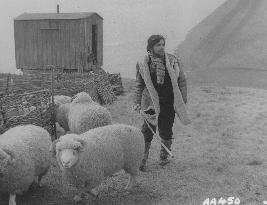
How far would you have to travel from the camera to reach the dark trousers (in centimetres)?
688

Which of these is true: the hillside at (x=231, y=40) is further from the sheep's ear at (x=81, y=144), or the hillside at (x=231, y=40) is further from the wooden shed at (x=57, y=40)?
the sheep's ear at (x=81, y=144)

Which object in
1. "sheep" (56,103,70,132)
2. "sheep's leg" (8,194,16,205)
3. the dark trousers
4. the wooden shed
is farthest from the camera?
the wooden shed

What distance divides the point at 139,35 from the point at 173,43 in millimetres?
7876

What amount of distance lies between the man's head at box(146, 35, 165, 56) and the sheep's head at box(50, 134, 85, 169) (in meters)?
2.11

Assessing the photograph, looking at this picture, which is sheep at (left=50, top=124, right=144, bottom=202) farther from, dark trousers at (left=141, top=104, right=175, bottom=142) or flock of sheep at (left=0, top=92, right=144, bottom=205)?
dark trousers at (left=141, top=104, right=175, bottom=142)

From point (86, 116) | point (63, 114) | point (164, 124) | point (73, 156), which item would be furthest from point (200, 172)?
point (63, 114)

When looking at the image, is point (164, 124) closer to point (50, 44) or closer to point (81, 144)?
point (81, 144)

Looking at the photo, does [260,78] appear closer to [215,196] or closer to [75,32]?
[75,32]

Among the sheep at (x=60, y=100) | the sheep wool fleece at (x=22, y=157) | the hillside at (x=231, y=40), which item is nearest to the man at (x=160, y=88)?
the sheep wool fleece at (x=22, y=157)

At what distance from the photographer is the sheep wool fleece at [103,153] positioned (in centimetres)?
513

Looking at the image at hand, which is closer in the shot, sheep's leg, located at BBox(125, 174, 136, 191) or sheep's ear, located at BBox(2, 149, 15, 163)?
sheep's ear, located at BBox(2, 149, 15, 163)

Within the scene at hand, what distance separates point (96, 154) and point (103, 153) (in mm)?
122

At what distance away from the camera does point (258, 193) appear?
5.91 meters

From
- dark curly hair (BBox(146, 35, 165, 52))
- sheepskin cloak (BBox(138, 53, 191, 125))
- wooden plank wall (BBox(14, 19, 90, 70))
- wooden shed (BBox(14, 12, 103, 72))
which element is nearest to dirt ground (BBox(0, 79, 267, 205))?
sheepskin cloak (BBox(138, 53, 191, 125))
